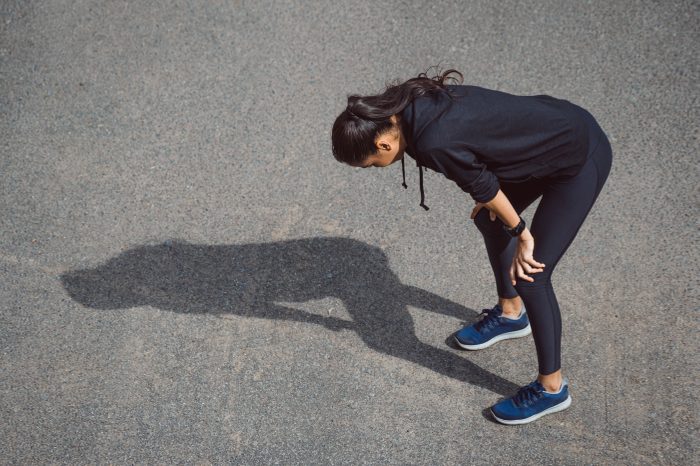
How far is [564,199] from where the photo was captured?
9.45ft

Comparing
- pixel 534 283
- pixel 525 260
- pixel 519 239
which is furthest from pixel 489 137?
pixel 534 283

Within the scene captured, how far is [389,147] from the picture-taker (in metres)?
2.70

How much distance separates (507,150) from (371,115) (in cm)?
55

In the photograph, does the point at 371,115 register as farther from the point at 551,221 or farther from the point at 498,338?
the point at 498,338

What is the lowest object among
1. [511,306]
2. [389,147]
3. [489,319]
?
[489,319]

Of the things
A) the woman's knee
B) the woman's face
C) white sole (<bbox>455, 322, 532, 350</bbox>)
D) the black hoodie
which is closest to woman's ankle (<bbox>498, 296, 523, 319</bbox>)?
white sole (<bbox>455, 322, 532, 350</bbox>)

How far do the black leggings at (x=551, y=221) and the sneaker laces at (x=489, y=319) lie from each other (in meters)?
0.47

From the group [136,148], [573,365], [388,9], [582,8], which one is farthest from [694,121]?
[136,148]

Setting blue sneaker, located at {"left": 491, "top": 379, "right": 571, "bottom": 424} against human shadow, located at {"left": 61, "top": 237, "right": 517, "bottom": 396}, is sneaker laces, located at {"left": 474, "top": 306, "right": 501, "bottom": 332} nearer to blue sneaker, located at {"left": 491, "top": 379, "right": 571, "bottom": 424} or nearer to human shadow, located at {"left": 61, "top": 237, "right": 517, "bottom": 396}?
human shadow, located at {"left": 61, "top": 237, "right": 517, "bottom": 396}

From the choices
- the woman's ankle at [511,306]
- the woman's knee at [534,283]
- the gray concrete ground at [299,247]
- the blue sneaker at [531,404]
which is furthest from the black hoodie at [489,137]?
the gray concrete ground at [299,247]

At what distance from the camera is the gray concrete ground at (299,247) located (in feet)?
11.5

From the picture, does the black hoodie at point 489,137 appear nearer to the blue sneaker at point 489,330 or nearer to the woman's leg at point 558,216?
the woman's leg at point 558,216

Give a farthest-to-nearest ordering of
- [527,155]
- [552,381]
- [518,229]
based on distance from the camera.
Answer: [552,381] → [518,229] → [527,155]

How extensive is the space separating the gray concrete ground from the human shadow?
14mm
